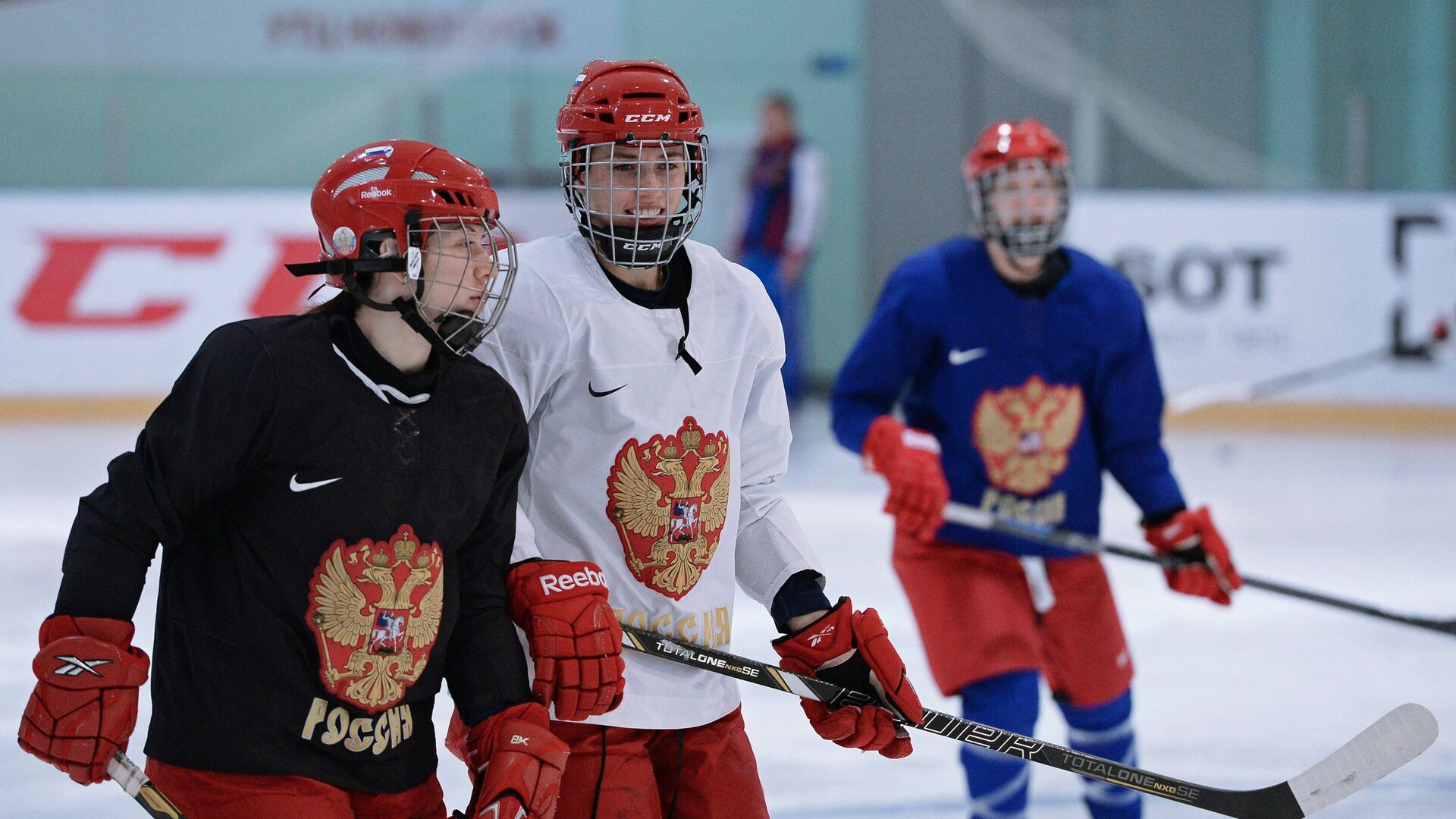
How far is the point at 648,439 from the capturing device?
195 centimetres

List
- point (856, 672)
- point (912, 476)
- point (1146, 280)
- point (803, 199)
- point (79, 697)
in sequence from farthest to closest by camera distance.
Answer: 1. point (803, 199)
2. point (1146, 280)
3. point (912, 476)
4. point (856, 672)
5. point (79, 697)

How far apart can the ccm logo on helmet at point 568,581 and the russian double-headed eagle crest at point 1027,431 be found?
1262 millimetres

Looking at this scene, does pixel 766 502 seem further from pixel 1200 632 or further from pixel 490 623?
pixel 1200 632

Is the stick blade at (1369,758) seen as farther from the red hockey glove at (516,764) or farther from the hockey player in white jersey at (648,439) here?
the red hockey glove at (516,764)

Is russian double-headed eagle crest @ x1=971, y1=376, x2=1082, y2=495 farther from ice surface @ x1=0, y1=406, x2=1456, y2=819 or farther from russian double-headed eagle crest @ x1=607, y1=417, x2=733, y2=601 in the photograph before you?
russian double-headed eagle crest @ x1=607, y1=417, x2=733, y2=601

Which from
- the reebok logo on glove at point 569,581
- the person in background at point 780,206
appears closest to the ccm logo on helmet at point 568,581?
the reebok logo on glove at point 569,581

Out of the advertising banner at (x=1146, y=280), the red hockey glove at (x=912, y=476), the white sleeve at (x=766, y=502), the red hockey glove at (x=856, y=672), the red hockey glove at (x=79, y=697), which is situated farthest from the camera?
the advertising banner at (x=1146, y=280)

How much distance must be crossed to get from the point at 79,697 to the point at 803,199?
6.74 m

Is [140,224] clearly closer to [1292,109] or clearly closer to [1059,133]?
[1059,133]

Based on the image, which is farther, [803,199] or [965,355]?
[803,199]

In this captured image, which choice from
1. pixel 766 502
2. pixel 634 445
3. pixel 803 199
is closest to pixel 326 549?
pixel 634 445

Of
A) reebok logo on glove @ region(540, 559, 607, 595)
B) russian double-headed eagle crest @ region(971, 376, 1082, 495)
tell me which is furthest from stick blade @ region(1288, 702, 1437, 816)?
reebok logo on glove @ region(540, 559, 607, 595)

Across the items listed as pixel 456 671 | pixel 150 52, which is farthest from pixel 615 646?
pixel 150 52

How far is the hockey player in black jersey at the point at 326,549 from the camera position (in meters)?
1.59
